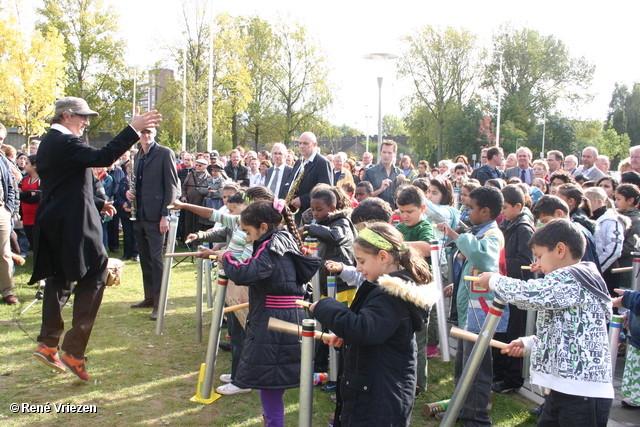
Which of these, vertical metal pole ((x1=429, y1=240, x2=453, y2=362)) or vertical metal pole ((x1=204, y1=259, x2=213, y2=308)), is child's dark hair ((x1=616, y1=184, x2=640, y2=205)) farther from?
vertical metal pole ((x1=204, y1=259, x2=213, y2=308))

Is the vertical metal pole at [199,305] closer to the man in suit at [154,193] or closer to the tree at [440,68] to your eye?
the man in suit at [154,193]

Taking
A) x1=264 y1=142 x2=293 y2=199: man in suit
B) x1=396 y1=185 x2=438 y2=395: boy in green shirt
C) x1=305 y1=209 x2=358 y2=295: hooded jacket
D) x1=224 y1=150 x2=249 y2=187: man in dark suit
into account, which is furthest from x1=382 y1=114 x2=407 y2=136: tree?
x1=305 y1=209 x2=358 y2=295: hooded jacket

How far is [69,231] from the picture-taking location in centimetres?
492

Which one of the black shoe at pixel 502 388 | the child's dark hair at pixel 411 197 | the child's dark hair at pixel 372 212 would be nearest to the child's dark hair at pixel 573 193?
the child's dark hair at pixel 411 197

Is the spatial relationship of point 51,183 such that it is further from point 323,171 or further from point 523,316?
point 523,316

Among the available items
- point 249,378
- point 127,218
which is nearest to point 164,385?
point 249,378

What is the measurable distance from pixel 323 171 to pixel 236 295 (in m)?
2.63

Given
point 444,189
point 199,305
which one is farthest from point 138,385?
point 444,189

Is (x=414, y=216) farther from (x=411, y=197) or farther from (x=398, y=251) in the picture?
(x=398, y=251)

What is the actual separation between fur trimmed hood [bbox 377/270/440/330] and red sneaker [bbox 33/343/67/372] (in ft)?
11.7

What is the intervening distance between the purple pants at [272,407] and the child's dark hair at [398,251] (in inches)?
59.1

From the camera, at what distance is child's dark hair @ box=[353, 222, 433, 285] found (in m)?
3.11

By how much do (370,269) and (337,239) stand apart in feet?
6.05

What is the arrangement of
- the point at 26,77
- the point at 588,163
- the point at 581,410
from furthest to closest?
the point at 26,77
the point at 588,163
the point at 581,410
